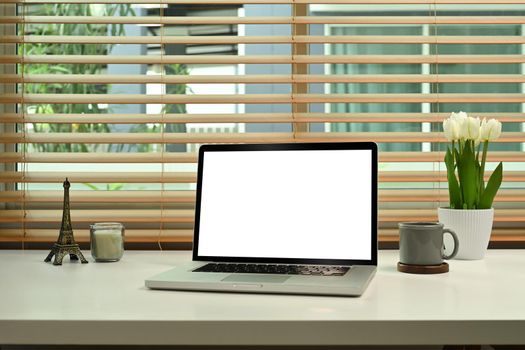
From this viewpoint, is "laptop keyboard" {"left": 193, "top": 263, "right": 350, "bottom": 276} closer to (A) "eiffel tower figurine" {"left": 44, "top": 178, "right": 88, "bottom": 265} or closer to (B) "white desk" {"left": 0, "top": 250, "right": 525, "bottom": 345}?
(B) "white desk" {"left": 0, "top": 250, "right": 525, "bottom": 345}

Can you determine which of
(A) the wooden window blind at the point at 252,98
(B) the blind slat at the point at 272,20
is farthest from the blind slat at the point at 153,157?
(B) the blind slat at the point at 272,20

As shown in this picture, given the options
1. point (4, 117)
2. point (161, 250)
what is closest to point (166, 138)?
point (161, 250)

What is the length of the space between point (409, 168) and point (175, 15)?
2.70 feet

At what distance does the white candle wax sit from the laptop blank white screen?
0.76ft

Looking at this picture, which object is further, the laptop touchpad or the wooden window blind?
the wooden window blind

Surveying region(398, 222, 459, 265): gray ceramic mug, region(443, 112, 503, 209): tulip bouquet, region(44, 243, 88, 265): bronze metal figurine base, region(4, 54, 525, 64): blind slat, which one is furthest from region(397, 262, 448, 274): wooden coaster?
region(44, 243, 88, 265): bronze metal figurine base

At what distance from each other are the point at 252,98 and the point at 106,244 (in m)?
0.55

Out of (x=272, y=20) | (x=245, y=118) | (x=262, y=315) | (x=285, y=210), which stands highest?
(x=272, y=20)

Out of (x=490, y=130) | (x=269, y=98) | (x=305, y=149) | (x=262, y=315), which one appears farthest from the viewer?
(x=269, y=98)

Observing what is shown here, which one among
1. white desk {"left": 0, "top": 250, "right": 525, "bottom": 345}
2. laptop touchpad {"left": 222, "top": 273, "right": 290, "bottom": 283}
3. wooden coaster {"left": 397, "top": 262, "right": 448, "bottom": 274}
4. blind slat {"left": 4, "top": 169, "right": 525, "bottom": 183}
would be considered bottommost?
white desk {"left": 0, "top": 250, "right": 525, "bottom": 345}

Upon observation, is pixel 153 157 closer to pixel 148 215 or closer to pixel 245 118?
pixel 148 215

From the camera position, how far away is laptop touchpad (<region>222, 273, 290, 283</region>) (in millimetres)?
1195

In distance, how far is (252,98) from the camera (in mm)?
1729

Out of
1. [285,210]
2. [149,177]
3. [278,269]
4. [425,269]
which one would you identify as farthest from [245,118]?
[425,269]
